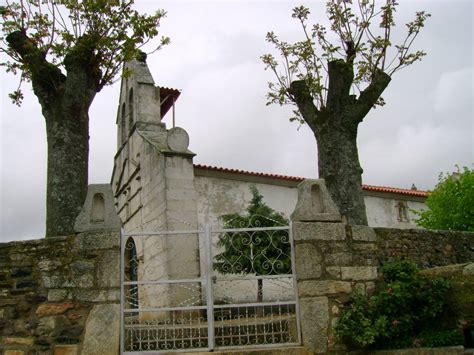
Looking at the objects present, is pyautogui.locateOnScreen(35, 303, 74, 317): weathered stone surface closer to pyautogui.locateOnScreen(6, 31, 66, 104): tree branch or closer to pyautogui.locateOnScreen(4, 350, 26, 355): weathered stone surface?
pyautogui.locateOnScreen(4, 350, 26, 355): weathered stone surface

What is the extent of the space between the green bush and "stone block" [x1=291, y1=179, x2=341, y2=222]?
1.09 metres

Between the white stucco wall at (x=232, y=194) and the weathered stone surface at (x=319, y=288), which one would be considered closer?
the weathered stone surface at (x=319, y=288)

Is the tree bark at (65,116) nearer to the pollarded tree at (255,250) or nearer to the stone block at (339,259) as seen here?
the pollarded tree at (255,250)

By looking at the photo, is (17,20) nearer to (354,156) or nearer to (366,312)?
(354,156)

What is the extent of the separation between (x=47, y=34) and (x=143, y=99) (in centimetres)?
624

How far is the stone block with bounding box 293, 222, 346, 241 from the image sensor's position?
20.7ft

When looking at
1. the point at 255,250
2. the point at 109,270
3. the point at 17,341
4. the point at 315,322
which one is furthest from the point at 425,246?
the point at 17,341

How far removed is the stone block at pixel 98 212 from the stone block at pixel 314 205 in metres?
2.29

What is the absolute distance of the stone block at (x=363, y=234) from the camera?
6.59m

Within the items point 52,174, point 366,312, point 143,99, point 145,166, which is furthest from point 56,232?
point 143,99

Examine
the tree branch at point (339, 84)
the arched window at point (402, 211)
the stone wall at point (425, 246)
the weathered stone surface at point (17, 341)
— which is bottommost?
the weathered stone surface at point (17, 341)

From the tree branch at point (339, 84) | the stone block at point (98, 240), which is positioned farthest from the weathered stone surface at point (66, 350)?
the tree branch at point (339, 84)

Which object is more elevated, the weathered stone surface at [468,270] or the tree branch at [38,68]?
the tree branch at [38,68]

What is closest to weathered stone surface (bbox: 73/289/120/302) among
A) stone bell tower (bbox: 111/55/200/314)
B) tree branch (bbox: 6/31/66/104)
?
stone bell tower (bbox: 111/55/200/314)
